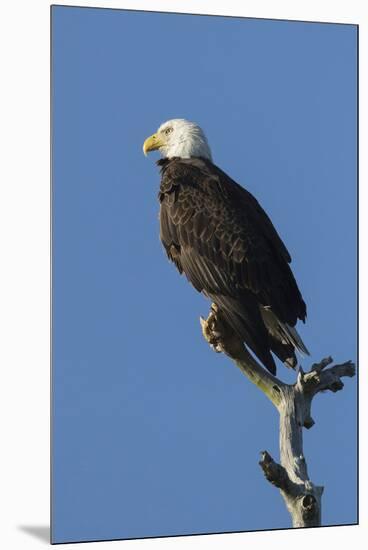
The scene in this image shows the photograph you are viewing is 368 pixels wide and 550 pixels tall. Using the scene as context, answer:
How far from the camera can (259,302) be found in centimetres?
807

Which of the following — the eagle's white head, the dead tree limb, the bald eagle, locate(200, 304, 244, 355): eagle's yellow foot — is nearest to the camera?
the dead tree limb

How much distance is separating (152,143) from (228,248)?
794mm

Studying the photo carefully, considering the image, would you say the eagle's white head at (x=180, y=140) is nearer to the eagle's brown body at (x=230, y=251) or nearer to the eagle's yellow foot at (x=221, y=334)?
the eagle's brown body at (x=230, y=251)

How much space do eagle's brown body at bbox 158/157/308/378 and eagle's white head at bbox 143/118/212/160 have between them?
160mm

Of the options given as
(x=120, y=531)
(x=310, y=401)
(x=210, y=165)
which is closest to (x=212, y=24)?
(x=210, y=165)

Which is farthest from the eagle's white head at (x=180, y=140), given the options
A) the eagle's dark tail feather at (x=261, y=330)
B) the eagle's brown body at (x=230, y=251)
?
the eagle's dark tail feather at (x=261, y=330)

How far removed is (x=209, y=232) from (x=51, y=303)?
3.27ft

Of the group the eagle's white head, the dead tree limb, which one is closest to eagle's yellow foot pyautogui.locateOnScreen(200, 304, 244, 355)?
the dead tree limb

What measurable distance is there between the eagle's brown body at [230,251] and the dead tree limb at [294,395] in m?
0.16

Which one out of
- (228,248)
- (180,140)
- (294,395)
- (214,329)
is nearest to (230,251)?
(228,248)

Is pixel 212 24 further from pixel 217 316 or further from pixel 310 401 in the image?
pixel 310 401

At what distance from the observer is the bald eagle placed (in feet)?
26.4

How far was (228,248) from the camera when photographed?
816 centimetres

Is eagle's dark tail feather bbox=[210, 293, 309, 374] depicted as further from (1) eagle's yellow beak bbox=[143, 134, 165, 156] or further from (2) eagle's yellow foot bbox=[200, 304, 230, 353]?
(1) eagle's yellow beak bbox=[143, 134, 165, 156]
